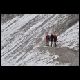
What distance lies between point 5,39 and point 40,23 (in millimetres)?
1103

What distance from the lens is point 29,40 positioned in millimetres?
7992

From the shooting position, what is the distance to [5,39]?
8.13 meters

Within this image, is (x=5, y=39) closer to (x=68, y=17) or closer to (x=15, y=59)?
(x=15, y=59)

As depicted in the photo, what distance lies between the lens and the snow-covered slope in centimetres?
776

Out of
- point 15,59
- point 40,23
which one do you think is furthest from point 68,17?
point 15,59

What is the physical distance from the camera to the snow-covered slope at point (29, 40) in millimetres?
7762
